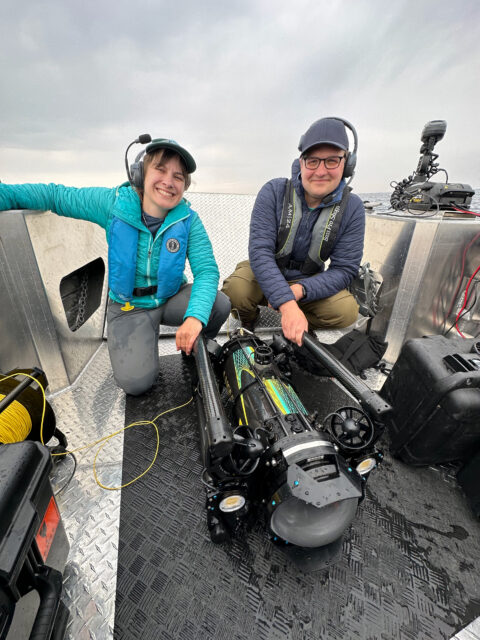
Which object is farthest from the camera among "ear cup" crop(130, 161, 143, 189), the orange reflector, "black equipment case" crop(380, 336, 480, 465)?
"ear cup" crop(130, 161, 143, 189)

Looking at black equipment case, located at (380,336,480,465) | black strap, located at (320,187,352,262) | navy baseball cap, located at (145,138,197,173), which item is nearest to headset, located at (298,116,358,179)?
black strap, located at (320,187,352,262)

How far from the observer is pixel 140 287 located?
2098 mm

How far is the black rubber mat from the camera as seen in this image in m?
1.09

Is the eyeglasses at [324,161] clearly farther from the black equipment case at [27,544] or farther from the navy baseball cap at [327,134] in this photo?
the black equipment case at [27,544]

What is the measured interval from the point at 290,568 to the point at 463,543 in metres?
0.89

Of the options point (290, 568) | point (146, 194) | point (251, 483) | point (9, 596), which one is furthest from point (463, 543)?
point (146, 194)

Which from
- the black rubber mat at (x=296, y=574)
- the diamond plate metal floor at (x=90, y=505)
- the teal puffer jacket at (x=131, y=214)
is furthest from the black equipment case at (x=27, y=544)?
the teal puffer jacket at (x=131, y=214)

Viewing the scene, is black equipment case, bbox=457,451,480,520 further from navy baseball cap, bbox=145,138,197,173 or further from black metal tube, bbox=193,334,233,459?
navy baseball cap, bbox=145,138,197,173

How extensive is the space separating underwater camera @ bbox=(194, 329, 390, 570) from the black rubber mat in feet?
0.44

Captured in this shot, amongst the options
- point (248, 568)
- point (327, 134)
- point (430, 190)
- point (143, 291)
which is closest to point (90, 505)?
point (248, 568)

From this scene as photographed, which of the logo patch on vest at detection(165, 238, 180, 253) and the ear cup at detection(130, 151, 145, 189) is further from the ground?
the ear cup at detection(130, 151, 145, 189)

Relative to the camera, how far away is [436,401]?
1512mm

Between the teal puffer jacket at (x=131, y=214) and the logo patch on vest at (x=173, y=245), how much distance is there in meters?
0.07

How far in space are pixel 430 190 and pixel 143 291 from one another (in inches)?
118
